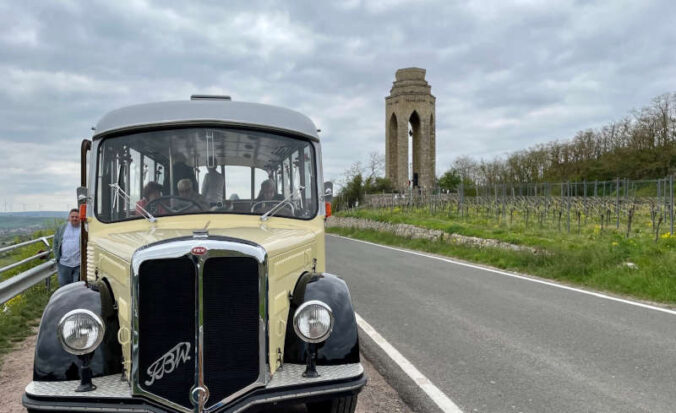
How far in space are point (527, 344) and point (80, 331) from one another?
4810 mm

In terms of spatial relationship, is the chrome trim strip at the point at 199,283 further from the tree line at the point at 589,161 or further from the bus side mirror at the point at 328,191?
the tree line at the point at 589,161

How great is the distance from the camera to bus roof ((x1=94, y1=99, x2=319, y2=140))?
461cm

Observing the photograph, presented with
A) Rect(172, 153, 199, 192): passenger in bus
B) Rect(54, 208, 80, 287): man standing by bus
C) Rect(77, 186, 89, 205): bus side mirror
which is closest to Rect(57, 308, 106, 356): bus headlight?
Rect(172, 153, 199, 192): passenger in bus

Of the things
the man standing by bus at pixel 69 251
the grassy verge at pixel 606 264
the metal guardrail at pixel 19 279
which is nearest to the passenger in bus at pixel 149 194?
the metal guardrail at pixel 19 279

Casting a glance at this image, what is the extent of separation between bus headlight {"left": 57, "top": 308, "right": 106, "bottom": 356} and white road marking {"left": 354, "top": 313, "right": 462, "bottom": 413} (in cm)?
262

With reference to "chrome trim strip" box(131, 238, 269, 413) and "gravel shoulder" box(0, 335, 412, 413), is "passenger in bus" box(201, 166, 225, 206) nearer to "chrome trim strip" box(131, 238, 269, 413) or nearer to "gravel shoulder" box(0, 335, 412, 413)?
"chrome trim strip" box(131, 238, 269, 413)

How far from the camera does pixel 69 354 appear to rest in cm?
350

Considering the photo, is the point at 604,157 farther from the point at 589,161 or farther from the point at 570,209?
the point at 570,209

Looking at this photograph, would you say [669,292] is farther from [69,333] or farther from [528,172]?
[528,172]

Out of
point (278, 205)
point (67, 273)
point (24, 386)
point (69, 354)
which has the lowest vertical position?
point (24, 386)

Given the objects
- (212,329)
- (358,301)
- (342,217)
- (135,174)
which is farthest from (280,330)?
(342,217)

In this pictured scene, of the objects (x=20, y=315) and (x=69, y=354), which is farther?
(x=20, y=315)

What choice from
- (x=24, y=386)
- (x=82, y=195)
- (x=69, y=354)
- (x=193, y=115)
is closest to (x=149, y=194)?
(x=82, y=195)

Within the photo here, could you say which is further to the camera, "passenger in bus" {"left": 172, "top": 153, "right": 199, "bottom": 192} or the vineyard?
the vineyard
